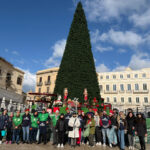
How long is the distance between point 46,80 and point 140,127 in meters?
37.5

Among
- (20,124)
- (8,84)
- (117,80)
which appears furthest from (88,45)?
(117,80)

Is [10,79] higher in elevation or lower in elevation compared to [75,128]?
higher

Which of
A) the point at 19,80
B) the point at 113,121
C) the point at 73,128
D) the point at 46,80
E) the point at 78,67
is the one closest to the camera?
the point at 73,128

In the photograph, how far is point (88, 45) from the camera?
45.3 feet

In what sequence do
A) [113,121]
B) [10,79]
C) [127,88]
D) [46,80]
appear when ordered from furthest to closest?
[46,80], [127,88], [10,79], [113,121]

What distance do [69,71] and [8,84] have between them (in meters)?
22.6

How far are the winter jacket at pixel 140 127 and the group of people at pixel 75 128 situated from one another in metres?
0.05

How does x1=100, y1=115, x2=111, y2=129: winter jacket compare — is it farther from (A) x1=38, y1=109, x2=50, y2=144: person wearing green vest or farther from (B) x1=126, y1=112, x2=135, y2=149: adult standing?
(A) x1=38, y1=109, x2=50, y2=144: person wearing green vest

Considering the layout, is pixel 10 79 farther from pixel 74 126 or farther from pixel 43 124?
pixel 74 126

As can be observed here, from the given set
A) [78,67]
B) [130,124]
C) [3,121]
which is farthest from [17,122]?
[78,67]

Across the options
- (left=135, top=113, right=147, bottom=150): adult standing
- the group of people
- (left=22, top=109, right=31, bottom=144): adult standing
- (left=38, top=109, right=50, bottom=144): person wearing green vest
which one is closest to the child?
the group of people

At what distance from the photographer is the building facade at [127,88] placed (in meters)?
37.2

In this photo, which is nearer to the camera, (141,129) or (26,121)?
(141,129)

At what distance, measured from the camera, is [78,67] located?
500 inches
